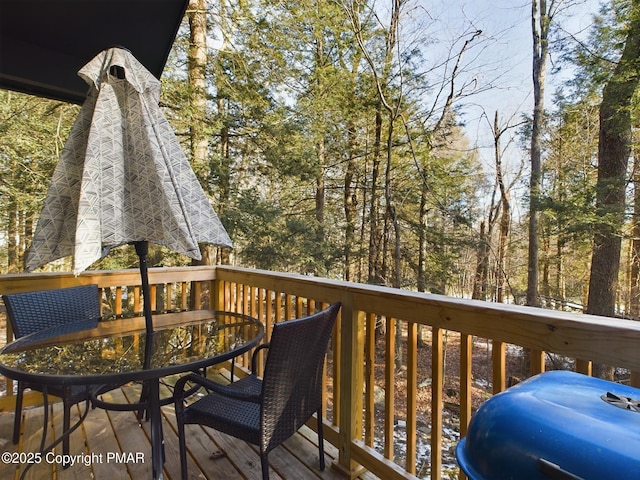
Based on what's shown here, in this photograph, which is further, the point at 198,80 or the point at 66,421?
the point at 198,80

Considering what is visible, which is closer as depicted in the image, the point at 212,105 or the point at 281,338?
the point at 281,338

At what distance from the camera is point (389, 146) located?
8.00 meters

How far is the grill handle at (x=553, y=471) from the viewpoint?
62 centimetres

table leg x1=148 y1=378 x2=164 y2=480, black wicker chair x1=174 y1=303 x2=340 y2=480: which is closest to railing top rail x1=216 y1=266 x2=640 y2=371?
black wicker chair x1=174 y1=303 x2=340 y2=480

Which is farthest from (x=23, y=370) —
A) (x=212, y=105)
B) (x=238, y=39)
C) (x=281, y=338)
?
(x=238, y=39)

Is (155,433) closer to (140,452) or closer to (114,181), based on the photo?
(140,452)

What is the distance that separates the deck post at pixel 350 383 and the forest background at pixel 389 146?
5277 millimetres

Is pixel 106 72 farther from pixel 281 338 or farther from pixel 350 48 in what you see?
pixel 350 48

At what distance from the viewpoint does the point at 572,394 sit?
0.77 m

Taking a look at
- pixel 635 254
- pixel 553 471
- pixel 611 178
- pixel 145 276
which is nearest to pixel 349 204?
pixel 611 178

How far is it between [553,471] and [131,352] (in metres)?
1.68

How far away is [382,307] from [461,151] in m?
8.08

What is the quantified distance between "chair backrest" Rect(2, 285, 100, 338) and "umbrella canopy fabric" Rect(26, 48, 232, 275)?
0.76m

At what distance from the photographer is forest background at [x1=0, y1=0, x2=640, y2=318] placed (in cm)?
634
